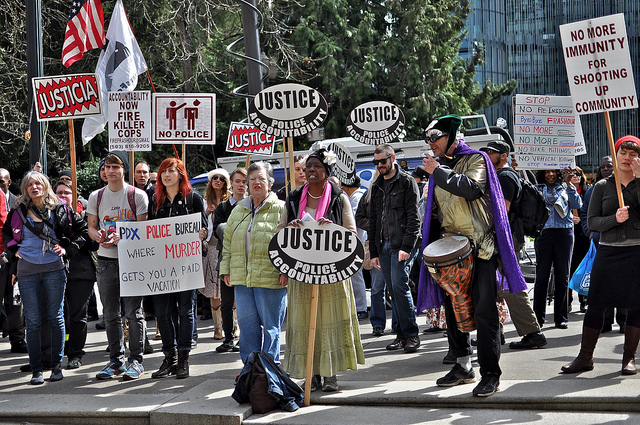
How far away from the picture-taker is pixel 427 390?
237 inches

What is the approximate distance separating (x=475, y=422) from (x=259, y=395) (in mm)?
1546

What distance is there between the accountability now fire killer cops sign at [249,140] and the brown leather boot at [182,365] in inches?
170

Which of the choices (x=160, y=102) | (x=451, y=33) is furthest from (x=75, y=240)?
(x=451, y=33)

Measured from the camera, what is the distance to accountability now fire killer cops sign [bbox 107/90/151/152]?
9078mm

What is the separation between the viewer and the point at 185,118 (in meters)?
8.88

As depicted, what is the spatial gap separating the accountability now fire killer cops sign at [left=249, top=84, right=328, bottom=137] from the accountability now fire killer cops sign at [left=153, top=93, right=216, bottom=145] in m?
1.59

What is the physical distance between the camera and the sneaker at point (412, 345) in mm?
7680

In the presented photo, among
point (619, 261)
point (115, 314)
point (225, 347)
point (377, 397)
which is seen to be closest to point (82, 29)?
point (115, 314)

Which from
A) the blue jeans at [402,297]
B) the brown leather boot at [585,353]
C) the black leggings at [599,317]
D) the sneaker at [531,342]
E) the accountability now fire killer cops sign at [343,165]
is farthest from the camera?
the accountability now fire killer cops sign at [343,165]

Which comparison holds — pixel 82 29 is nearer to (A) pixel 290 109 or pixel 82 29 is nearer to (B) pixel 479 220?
(A) pixel 290 109

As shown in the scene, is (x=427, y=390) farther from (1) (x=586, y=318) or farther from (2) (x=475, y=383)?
(1) (x=586, y=318)

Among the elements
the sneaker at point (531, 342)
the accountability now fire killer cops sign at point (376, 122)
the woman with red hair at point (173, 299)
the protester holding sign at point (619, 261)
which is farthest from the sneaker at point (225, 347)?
the protester holding sign at point (619, 261)

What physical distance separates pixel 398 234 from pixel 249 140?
12.2 ft

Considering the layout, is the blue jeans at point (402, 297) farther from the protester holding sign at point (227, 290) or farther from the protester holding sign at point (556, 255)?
the protester holding sign at point (227, 290)
